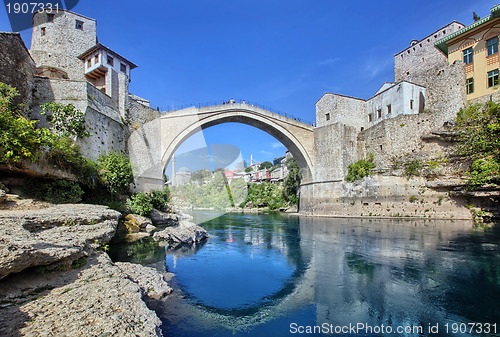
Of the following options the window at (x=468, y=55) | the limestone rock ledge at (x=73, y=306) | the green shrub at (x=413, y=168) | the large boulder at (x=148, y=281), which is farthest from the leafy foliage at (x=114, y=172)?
the window at (x=468, y=55)

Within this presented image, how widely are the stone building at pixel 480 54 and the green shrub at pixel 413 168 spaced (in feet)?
15.0

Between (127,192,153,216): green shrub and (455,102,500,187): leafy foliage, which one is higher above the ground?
(455,102,500,187): leafy foliage

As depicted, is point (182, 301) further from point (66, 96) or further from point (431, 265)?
point (66, 96)

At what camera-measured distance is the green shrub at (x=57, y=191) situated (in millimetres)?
6973

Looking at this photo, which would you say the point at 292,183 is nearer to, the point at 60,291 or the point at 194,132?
the point at 194,132

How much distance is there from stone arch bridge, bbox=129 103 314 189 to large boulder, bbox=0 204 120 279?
10.1 metres

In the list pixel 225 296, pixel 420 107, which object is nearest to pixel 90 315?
pixel 225 296

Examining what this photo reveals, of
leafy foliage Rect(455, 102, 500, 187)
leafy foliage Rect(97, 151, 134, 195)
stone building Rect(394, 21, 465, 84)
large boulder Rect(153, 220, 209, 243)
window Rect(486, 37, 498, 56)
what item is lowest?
large boulder Rect(153, 220, 209, 243)

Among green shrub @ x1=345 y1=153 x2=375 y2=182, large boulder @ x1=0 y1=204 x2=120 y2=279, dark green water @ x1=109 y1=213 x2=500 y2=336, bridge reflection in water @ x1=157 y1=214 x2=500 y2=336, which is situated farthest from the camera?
green shrub @ x1=345 y1=153 x2=375 y2=182

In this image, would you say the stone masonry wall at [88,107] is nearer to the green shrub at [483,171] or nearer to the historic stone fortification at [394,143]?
the historic stone fortification at [394,143]

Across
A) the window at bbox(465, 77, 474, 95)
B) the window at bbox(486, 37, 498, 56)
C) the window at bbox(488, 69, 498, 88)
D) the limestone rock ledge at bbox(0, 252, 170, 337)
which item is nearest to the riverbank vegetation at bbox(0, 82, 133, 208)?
the limestone rock ledge at bbox(0, 252, 170, 337)

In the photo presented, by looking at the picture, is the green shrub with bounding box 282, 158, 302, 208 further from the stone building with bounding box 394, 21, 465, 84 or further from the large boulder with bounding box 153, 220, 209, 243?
the large boulder with bounding box 153, 220, 209, 243

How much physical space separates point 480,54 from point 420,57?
12834mm

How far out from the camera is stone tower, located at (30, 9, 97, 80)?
1769 cm
